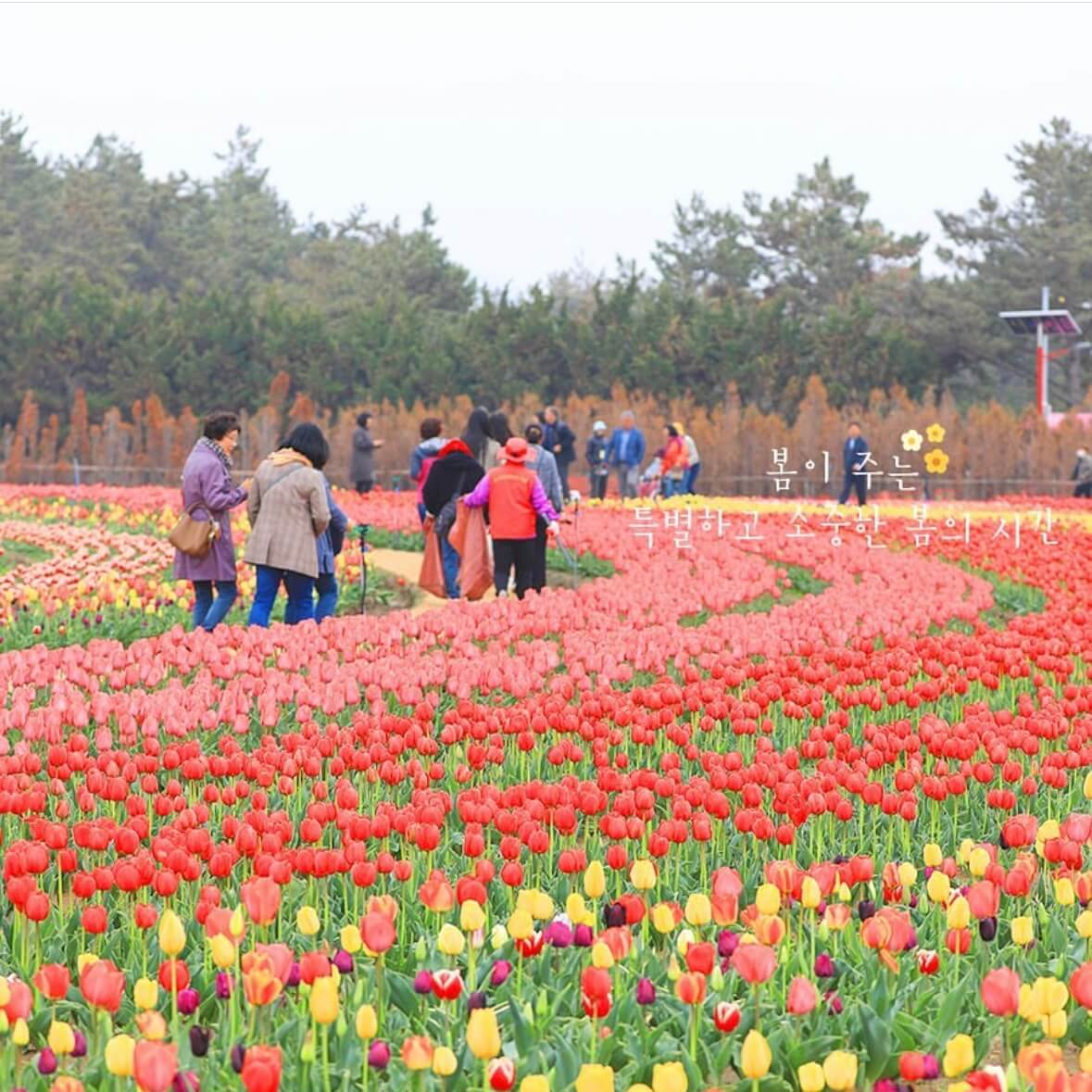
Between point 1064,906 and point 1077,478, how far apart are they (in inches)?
1018

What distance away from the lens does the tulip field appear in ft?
11.0

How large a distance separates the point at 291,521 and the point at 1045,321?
31.7 m

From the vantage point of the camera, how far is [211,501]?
32.5 ft

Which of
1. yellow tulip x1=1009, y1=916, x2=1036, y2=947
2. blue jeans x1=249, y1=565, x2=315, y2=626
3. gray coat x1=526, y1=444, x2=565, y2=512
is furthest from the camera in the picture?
gray coat x1=526, y1=444, x2=565, y2=512

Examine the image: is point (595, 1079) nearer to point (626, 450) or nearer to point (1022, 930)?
point (1022, 930)

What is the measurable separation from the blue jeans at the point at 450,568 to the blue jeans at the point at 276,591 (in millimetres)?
3000

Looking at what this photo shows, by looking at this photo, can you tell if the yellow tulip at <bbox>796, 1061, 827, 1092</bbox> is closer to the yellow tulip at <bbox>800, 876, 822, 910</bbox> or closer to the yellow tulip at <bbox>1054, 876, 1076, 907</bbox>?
the yellow tulip at <bbox>800, 876, 822, 910</bbox>

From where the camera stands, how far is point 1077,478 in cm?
2903

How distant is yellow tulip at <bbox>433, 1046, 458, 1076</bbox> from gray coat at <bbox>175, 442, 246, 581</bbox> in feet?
22.9

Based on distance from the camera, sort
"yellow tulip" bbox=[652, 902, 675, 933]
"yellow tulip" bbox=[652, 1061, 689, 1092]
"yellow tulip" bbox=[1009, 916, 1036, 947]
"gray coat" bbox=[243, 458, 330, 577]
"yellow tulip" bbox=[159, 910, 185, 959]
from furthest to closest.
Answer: "gray coat" bbox=[243, 458, 330, 577] < "yellow tulip" bbox=[1009, 916, 1036, 947] < "yellow tulip" bbox=[652, 902, 675, 933] < "yellow tulip" bbox=[159, 910, 185, 959] < "yellow tulip" bbox=[652, 1061, 689, 1092]

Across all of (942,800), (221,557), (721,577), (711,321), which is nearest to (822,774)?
(942,800)

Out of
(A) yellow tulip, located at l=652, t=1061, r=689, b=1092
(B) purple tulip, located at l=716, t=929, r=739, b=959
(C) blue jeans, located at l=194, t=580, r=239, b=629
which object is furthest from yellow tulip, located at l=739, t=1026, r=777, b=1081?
(C) blue jeans, located at l=194, t=580, r=239, b=629

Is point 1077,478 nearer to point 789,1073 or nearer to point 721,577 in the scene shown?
point 721,577

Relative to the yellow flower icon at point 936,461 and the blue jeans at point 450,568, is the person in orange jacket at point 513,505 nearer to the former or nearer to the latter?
the blue jeans at point 450,568
